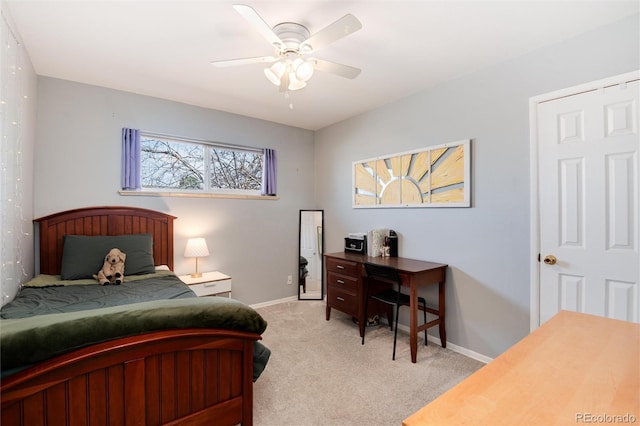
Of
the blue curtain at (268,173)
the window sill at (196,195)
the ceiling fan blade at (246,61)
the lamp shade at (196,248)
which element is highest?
the ceiling fan blade at (246,61)

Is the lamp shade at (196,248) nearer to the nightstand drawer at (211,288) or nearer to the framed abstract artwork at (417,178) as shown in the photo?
the nightstand drawer at (211,288)

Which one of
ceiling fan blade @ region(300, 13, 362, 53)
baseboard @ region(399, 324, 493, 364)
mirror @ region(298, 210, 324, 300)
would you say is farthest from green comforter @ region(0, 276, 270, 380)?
mirror @ region(298, 210, 324, 300)

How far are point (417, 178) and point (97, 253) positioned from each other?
3250 mm

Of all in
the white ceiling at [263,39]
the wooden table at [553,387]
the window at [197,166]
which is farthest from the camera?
the window at [197,166]

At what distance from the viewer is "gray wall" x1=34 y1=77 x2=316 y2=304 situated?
288 cm

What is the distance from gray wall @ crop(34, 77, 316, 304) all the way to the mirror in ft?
0.41

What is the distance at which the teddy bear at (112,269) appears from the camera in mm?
2549

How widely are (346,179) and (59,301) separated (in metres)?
3.21

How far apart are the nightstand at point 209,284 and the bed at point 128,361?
42.4 inches

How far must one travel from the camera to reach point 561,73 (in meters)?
2.20

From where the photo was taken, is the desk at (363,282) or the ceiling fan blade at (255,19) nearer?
the ceiling fan blade at (255,19)

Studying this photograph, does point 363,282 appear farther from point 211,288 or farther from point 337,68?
point 337,68

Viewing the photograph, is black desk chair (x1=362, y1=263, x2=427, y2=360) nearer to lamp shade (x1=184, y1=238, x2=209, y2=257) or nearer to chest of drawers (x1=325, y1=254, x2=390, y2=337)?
chest of drawers (x1=325, y1=254, x2=390, y2=337)

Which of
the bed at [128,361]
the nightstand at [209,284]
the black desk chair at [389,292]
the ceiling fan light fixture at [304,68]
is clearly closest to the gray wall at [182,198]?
the nightstand at [209,284]
